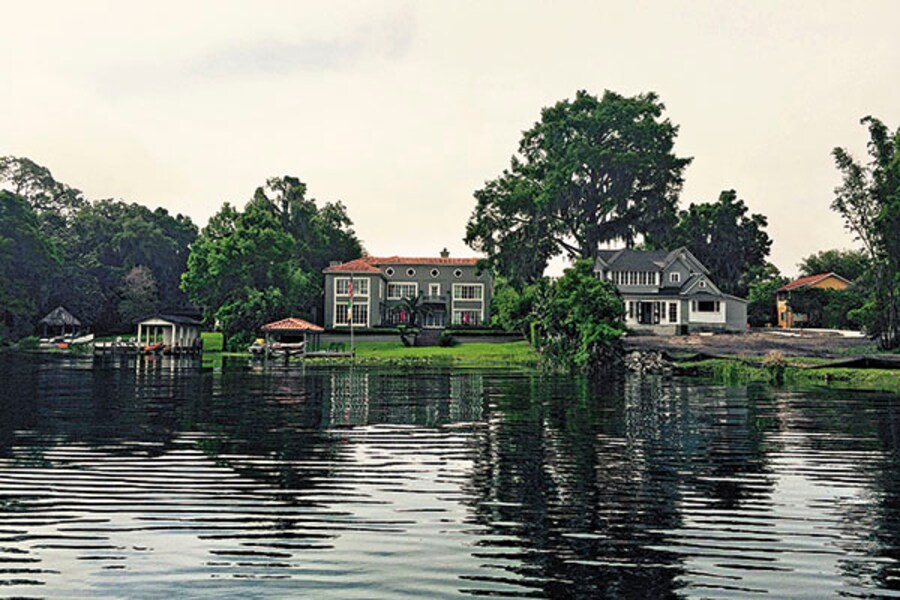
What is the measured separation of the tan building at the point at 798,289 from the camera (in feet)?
305

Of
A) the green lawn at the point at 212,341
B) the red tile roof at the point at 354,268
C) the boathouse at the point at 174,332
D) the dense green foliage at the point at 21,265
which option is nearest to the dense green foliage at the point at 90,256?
the dense green foliage at the point at 21,265

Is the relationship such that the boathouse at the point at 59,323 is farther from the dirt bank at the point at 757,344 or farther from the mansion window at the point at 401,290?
the dirt bank at the point at 757,344

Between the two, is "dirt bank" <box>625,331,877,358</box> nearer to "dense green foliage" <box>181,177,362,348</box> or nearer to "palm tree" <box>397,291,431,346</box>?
"palm tree" <box>397,291,431,346</box>

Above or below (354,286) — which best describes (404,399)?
below

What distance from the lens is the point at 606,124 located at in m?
83.2

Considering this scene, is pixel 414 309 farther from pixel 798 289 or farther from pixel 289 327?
pixel 798 289

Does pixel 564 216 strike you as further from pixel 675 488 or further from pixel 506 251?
pixel 675 488

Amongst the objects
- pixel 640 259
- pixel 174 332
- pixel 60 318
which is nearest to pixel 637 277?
pixel 640 259

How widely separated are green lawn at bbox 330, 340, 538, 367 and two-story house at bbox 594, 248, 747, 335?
530 inches

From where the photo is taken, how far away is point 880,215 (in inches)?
2076

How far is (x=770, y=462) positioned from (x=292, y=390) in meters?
24.2

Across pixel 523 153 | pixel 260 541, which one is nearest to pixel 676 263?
pixel 523 153

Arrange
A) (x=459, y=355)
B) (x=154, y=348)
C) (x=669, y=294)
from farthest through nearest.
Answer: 1. (x=154, y=348)
2. (x=669, y=294)
3. (x=459, y=355)

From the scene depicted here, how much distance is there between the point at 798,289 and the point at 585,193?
26653 mm
